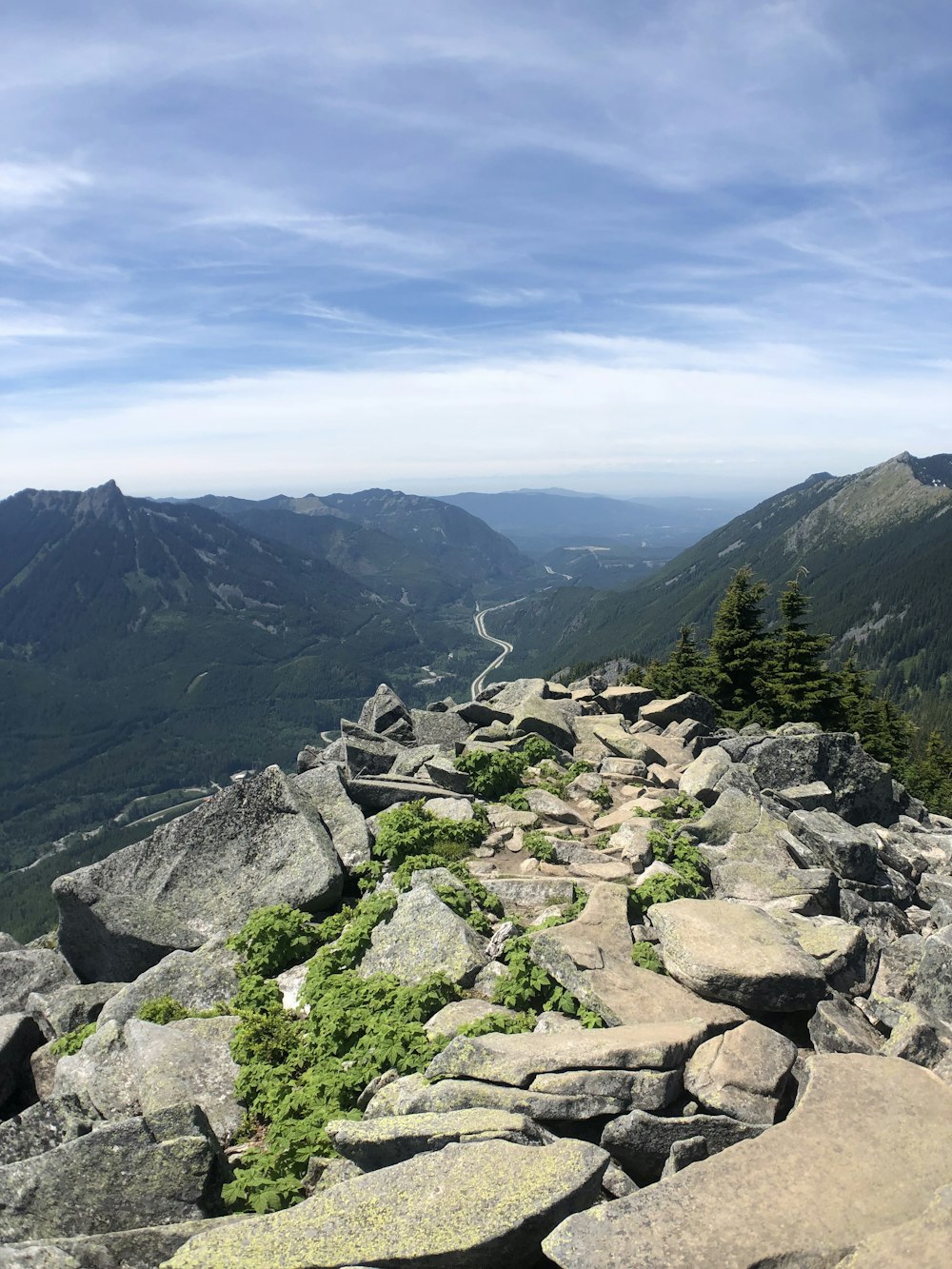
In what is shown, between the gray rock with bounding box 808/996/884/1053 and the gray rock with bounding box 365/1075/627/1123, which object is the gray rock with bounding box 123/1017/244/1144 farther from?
the gray rock with bounding box 808/996/884/1053

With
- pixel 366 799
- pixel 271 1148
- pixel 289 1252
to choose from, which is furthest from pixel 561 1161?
pixel 366 799

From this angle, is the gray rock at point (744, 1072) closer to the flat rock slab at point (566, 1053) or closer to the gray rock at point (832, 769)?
the flat rock slab at point (566, 1053)

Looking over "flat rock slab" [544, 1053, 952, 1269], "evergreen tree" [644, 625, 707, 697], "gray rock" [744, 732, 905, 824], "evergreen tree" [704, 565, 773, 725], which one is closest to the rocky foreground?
"flat rock slab" [544, 1053, 952, 1269]

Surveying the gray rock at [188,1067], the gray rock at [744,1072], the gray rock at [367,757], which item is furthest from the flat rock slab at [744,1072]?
the gray rock at [367,757]

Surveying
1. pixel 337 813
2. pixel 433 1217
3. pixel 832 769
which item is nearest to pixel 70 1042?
pixel 337 813

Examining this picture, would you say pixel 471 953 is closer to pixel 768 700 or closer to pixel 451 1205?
pixel 451 1205

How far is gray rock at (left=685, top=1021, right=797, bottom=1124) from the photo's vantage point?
8.36m

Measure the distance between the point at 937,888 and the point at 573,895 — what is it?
1085 centimetres

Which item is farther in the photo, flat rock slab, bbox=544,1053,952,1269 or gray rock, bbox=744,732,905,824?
gray rock, bbox=744,732,905,824

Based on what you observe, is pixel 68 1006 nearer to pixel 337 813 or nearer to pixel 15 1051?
pixel 15 1051

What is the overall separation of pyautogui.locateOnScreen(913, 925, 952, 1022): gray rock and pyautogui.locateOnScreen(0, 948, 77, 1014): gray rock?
18.0 m

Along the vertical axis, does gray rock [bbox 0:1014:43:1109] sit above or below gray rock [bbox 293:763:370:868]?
below

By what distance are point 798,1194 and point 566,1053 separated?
278cm

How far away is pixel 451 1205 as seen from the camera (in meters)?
6.71
